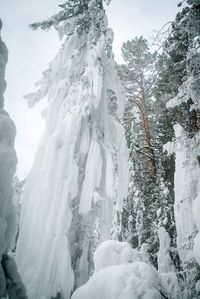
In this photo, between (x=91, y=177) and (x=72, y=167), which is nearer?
(x=72, y=167)

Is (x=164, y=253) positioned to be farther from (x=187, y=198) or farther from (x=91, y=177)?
(x=91, y=177)

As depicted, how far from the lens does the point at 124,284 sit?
4328 mm

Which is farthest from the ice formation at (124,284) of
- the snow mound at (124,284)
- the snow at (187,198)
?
the snow at (187,198)

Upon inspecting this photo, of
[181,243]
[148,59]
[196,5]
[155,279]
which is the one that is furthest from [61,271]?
[148,59]

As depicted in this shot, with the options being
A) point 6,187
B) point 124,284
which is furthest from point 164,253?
point 6,187

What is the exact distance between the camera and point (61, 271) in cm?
642

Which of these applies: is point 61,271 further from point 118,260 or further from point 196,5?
point 196,5

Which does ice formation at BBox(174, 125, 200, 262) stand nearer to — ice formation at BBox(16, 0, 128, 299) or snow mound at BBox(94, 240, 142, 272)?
ice formation at BBox(16, 0, 128, 299)

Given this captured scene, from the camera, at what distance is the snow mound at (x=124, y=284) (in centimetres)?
418

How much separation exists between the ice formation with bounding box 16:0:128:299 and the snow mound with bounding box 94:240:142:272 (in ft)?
2.86

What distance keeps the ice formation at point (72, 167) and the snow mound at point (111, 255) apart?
871mm

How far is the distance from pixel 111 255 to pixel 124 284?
1.78 metres

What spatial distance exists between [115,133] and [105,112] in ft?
2.14

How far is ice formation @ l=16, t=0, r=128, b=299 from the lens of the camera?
247 inches
